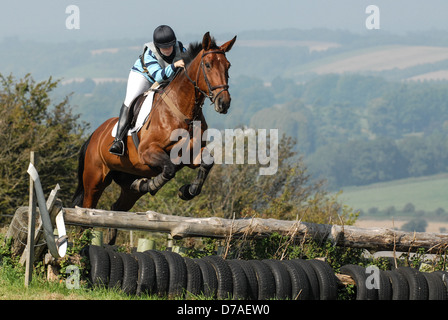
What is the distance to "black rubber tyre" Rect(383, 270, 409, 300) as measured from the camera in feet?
24.9

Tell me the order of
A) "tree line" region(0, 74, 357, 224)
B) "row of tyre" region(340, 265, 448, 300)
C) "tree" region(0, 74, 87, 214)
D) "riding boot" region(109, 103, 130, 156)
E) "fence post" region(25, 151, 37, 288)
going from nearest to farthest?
"fence post" region(25, 151, 37, 288) < "row of tyre" region(340, 265, 448, 300) < "riding boot" region(109, 103, 130, 156) < "tree line" region(0, 74, 357, 224) < "tree" region(0, 74, 87, 214)

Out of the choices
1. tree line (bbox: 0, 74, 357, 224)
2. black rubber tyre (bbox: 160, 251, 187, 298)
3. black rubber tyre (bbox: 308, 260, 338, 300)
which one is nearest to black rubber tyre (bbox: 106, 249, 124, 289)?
black rubber tyre (bbox: 160, 251, 187, 298)

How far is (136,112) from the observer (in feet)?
30.8

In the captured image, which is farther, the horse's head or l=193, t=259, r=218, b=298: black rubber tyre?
the horse's head

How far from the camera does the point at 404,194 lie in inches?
5241

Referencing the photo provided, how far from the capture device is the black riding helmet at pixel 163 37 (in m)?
9.09

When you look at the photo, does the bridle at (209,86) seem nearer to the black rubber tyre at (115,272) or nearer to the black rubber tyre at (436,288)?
the black rubber tyre at (115,272)

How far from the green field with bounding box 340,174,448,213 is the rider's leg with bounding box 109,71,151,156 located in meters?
105

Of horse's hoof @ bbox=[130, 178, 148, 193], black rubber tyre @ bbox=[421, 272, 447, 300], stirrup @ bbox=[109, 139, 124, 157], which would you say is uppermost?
stirrup @ bbox=[109, 139, 124, 157]

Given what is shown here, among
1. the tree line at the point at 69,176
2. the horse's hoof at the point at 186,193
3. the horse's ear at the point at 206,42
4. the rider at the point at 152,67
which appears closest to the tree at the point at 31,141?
the tree line at the point at 69,176

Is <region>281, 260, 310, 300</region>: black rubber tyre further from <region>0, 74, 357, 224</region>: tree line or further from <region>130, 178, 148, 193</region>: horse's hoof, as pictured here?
<region>0, 74, 357, 224</region>: tree line

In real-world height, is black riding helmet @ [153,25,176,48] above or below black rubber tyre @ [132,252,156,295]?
above

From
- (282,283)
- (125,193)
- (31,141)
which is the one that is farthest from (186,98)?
(31,141)

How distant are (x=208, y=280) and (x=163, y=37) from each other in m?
3.48
